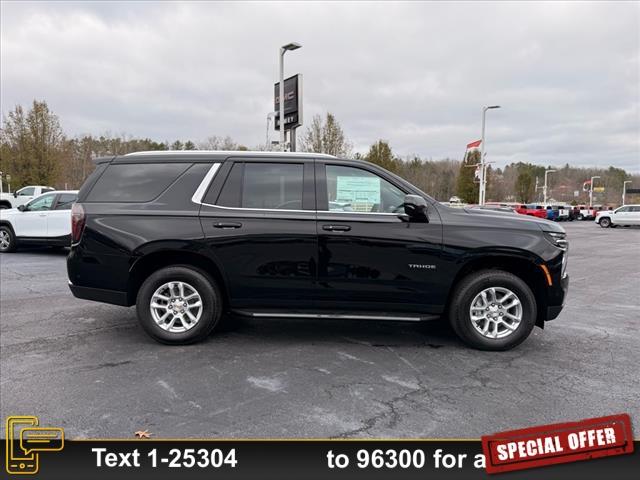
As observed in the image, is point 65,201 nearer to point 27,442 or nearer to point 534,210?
point 27,442

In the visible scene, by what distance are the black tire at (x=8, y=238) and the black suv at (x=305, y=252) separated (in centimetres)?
907

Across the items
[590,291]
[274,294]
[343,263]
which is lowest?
[590,291]

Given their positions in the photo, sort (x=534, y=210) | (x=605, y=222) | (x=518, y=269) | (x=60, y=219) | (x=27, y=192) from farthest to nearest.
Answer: (x=534, y=210), (x=605, y=222), (x=27, y=192), (x=60, y=219), (x=518, y=269)

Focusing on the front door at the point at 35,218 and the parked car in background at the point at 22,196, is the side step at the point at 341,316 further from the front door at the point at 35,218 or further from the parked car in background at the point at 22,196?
the parked car in background at the point at 22,196

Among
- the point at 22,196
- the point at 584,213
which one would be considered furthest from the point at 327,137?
the point at 584,213

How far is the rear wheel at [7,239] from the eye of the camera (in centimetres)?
1188

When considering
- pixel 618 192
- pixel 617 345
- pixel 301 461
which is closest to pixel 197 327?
pixel 301 461

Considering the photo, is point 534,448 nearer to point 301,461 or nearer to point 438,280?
point 301,461

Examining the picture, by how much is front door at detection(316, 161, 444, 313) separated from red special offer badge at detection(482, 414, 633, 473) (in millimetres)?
1749

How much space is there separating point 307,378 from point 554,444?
1880mm

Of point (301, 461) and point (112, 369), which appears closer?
point (301, 461)

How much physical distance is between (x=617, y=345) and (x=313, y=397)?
3.54 metres

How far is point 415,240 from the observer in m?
4.45

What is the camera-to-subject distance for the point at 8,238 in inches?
471
